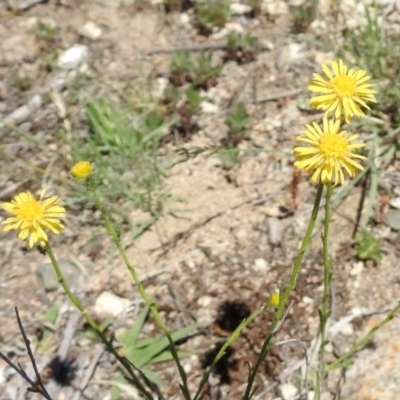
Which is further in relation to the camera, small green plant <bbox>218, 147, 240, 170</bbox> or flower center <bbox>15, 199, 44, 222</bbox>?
small green plant <bbox>218, 147, 240, 170</bbox>

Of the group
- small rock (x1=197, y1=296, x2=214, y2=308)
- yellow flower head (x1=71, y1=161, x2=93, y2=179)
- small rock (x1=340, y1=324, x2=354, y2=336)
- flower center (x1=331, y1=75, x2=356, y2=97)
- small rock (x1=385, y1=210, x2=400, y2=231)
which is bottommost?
yellow flower head (x1=71, y1=161, x2=93, y2=179)

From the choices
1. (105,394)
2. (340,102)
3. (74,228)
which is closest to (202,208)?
(74,228)

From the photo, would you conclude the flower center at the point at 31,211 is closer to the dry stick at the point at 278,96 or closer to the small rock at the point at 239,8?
the dry stick at the point at 278,96

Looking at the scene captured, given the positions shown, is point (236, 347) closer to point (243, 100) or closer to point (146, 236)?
point (146, 236)

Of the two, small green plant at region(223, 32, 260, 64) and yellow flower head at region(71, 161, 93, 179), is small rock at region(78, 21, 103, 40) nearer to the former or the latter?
small green plant at region(223, 32, 260, 64)

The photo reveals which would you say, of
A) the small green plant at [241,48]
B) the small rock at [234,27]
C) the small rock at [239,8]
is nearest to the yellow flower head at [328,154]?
the small green plant at [241,48]

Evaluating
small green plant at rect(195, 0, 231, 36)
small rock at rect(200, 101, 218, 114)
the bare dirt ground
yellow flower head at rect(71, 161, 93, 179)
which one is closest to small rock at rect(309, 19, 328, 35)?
the bare dirt ground
